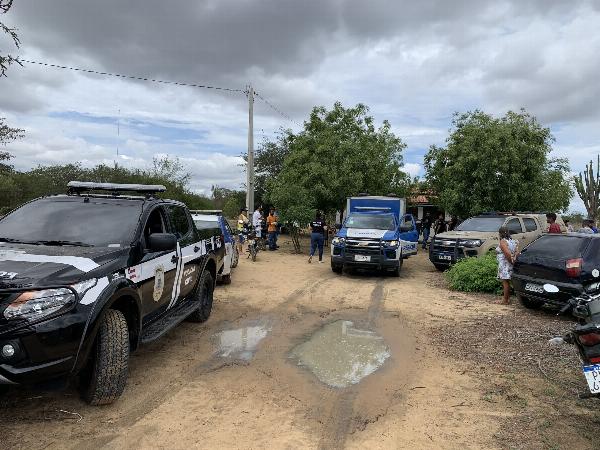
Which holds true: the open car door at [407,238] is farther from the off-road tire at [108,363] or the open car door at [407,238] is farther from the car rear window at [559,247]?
the off-road tire at [108,363]

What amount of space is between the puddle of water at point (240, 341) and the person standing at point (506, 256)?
4.82 m

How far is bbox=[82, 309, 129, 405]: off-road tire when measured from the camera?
377 centimetres

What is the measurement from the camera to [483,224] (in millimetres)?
13305

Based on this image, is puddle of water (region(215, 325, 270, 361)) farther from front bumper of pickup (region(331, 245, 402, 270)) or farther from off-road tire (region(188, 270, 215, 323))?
front bumper of pickup (region(331, 245, 402, 270))

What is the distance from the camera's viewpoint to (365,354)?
5727 millimetres

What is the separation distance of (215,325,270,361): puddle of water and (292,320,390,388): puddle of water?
0.58m

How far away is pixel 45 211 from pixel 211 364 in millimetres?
2397

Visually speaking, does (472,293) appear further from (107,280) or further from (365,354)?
(107,280)

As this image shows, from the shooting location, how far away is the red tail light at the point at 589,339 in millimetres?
3453

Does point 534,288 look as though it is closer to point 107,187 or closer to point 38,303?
point 107,187

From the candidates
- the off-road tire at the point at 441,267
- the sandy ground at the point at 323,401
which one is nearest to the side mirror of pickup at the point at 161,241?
the sandy ground at the point at 323,401

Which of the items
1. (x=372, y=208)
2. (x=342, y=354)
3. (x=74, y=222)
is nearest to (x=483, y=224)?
(x=372, y=208)

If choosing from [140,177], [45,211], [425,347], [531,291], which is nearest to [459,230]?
[531,291]

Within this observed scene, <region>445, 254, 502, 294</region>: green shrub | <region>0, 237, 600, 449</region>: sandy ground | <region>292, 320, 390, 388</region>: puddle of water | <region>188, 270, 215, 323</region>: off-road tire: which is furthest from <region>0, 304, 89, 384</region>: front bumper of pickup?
<region>445, 254, 502, 294</region>: green shrub
